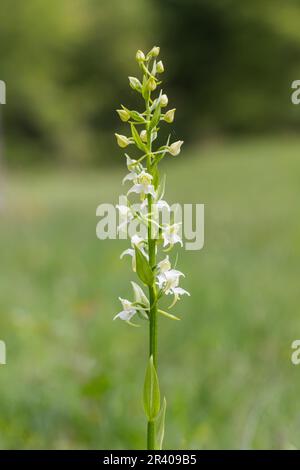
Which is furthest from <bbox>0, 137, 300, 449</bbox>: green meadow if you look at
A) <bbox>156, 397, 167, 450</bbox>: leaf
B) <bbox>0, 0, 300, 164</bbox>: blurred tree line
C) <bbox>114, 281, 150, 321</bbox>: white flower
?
<bbox>0, 0, 300, 164</bbox>: blurred tree line

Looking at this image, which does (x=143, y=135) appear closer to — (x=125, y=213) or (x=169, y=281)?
(x=125, y=213)

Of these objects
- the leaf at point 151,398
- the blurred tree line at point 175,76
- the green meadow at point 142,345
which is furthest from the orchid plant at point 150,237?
the blurred tree line at point 175,76

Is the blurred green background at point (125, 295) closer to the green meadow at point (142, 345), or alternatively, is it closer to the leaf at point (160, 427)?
the green meadow at point (142, 345)

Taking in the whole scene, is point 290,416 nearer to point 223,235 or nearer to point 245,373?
point 245,373

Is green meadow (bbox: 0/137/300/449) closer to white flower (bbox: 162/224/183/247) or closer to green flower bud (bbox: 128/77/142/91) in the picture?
white flower (bbox: 162/224/183/247)

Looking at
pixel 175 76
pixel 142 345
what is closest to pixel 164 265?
pixel 142 345

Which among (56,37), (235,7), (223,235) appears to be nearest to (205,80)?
(235,7)
